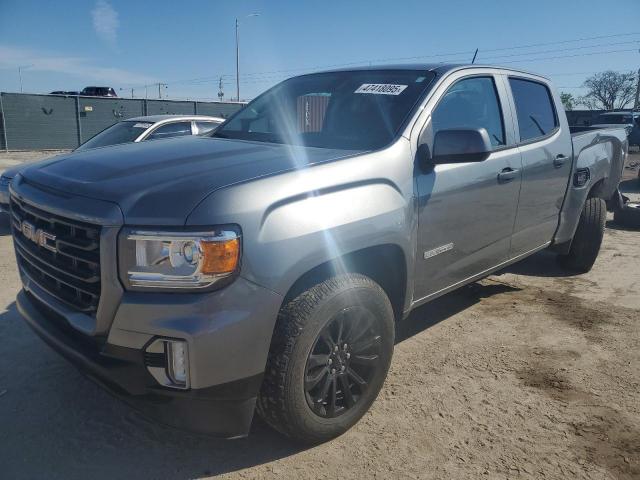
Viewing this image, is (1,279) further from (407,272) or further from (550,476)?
(550,476)

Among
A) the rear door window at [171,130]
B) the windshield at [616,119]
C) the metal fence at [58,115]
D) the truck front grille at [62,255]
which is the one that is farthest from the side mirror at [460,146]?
the windshield at [616,119]

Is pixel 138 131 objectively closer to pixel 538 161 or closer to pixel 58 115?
pixel 538 161

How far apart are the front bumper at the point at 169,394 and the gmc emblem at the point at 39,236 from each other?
492 millimetres

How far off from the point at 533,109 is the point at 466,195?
5.08ft

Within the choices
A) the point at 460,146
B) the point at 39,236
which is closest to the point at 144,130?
the point at 39,236

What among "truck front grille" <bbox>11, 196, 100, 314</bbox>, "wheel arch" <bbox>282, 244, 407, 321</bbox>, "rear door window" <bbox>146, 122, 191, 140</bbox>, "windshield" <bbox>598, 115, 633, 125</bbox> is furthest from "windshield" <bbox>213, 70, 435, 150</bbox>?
"windshield" <bbox>598, 115, 633, 125</bbox>

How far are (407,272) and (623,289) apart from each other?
10.9ft

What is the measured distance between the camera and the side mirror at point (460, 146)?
2904mm

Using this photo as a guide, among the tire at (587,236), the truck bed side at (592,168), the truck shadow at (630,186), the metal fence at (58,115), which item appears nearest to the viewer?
the truck bed side at (592,168)

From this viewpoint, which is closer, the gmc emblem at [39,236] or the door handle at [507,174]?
the gmc emblem at [39,236]

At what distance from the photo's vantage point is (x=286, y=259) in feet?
7.33

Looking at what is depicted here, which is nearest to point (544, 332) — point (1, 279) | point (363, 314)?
point (363, 314)

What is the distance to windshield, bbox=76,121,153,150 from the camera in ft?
23.1

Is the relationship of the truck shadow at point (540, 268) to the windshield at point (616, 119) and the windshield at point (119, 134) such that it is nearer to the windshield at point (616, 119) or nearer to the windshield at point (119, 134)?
the windshield at point (119, 134)
